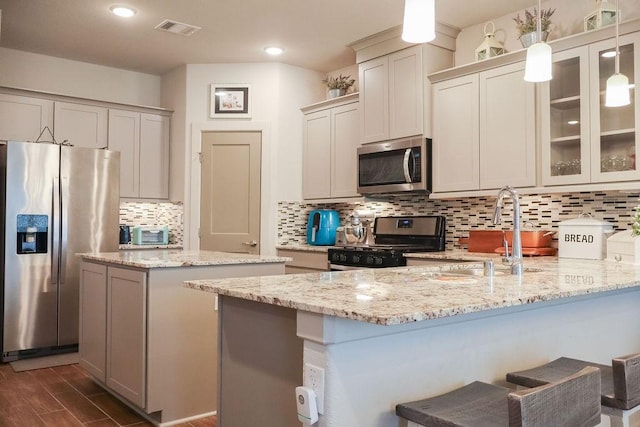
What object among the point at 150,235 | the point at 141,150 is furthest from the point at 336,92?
the point at 150,235

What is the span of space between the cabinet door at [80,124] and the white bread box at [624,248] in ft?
14.2

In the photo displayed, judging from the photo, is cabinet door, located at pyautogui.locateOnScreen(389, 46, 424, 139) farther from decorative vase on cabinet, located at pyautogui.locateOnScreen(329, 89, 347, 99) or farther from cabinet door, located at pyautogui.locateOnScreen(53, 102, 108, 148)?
cabinet door, located at pyautogui.locateOnScreen(53, 102, 108, 148)

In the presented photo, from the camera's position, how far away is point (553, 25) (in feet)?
12.0

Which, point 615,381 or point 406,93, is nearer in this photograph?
point 615,381

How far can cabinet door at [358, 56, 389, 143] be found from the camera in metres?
4.38

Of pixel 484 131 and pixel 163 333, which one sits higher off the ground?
pixel 484 131

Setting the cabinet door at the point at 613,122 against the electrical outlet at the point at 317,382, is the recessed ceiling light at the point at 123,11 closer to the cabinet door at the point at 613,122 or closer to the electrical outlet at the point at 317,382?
the cabinet door at the point at 613,122

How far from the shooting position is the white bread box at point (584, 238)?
308 cm

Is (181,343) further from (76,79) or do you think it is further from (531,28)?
(76,79)

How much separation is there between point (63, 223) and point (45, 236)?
168 mm

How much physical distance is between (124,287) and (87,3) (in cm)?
213

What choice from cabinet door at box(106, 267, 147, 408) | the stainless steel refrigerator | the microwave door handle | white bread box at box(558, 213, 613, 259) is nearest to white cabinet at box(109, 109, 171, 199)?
the stainless steel refrigerator

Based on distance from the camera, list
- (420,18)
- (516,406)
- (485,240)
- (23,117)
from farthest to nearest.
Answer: (23,117) → (485,240) → (420,18) → (516,406)

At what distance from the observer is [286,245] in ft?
16.7
